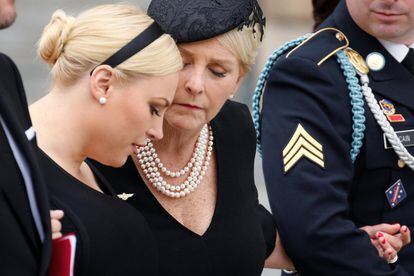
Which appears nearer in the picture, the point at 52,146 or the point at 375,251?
the point at 52,146

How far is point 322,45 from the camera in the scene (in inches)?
117

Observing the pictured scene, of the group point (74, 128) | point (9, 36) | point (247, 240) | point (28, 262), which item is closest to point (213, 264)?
point (247, 240)

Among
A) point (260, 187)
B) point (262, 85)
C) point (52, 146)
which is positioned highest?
point (52, 146)

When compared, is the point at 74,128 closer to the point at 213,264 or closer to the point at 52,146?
the point at 52,146

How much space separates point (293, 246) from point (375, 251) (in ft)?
0.74

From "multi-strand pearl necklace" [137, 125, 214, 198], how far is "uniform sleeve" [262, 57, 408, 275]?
0.21m

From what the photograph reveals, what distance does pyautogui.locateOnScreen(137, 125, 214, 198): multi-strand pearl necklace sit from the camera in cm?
260

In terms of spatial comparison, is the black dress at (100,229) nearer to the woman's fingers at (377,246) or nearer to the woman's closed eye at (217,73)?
the woman's closed eye at (217,73)

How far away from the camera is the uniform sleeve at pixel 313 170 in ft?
9.00

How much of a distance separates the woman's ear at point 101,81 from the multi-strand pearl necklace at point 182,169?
0.43 meters

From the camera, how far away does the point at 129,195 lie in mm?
2520

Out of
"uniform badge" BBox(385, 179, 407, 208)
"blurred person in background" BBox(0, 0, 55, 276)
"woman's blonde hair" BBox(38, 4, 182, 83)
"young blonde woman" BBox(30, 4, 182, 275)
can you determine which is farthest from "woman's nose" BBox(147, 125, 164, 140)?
"uniform badge" BBox(385, 179, 407, 208)

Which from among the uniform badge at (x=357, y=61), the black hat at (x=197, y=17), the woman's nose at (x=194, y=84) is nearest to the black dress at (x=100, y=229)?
the woman's nose at (x=194, y=84)

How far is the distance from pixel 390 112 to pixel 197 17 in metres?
0.72
